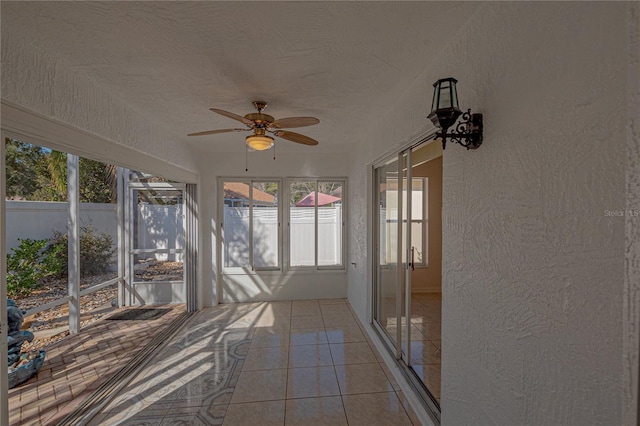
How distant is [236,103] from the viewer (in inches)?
97.9

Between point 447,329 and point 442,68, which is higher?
point 442,68

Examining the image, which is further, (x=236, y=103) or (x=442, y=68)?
(x=236, y=103)

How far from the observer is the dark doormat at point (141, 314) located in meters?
4.02

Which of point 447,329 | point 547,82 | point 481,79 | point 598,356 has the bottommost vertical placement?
point 447,329

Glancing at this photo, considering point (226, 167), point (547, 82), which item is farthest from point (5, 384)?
point (226, 167)

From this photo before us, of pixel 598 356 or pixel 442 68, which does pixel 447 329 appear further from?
pixel 442 68

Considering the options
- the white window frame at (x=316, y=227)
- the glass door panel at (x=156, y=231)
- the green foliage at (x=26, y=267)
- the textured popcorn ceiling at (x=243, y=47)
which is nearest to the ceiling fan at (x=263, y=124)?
the textured popcorn ceiling at (x=243, y=47)

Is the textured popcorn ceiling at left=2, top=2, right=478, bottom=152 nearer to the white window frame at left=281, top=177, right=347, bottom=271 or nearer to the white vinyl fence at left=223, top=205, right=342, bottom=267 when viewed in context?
the white window frame at left=281, top=177, right=347, bottom=271

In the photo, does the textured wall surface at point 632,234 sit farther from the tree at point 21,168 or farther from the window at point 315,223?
the tree at point 21,168

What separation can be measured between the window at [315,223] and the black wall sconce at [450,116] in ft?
11.1

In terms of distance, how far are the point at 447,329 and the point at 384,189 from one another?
184 cm

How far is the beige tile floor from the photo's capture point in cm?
212

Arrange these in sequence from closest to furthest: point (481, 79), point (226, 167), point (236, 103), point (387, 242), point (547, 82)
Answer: point (547, 82)
point (481, 79)
point (236, 103)
point (387, 242)
point (226, 167)

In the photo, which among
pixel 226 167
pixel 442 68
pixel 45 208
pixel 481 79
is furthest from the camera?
pixel 226 167
